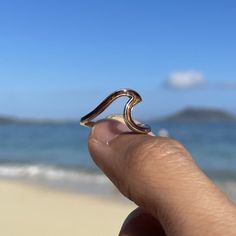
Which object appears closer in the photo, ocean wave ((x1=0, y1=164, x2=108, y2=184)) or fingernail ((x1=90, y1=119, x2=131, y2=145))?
fingernail ((x1=90, y1=119, x2=131, y2=145))

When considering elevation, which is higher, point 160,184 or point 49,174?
point 49,174

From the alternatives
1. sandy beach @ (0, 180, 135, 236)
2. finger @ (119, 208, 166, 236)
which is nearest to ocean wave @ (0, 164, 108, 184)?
sandy beach @ (0, 180, 135, 236)

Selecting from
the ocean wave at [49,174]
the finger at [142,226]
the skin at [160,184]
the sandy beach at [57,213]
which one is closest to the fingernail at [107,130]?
the skin at [160,184]

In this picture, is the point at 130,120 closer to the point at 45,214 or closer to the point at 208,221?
the point at 208,221

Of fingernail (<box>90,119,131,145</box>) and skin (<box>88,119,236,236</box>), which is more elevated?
fingernail (<box>90,119,131,145</box>)

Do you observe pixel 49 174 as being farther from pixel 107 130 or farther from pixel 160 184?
pixel 160 184

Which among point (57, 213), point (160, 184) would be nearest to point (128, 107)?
point (160, 184)

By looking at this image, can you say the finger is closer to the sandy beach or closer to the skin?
the skin
